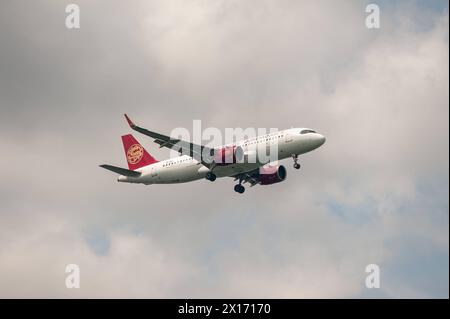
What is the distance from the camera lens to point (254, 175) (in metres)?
103

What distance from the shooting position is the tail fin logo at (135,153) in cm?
10666

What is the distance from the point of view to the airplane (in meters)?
91.3

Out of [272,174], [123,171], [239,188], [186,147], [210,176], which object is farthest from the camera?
[239,188]

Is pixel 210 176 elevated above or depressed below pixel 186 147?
below

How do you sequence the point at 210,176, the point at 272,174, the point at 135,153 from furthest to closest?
the point at 135,153 < the point at 272,174 < the point at 210,176

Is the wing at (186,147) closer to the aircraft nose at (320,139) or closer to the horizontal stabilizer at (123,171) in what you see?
the horizontal stabilizer at (123,171)

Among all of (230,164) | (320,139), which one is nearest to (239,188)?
(230,164)

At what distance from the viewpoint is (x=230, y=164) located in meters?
94.6

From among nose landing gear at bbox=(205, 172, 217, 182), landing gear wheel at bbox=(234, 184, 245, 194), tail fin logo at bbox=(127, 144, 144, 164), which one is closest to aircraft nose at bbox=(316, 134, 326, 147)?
nose landing gear at bbox=(205, 172, 217, 182)

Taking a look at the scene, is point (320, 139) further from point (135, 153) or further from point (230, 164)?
point (135, 153)

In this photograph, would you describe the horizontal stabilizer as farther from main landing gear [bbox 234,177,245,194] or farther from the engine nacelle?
the engine nacelle

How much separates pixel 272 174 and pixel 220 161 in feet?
36.9

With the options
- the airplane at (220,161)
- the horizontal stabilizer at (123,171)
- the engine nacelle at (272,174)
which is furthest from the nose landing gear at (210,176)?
the horizontal stabilizer at (123,171)
